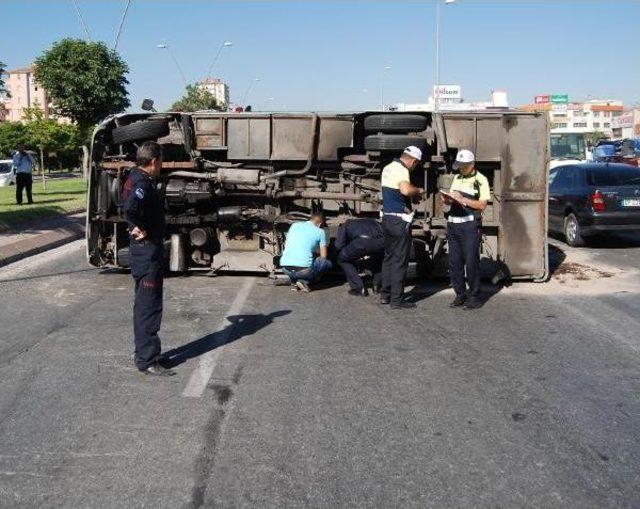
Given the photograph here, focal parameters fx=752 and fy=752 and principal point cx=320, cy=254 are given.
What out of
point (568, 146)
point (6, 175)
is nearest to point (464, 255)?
point (568, 146)

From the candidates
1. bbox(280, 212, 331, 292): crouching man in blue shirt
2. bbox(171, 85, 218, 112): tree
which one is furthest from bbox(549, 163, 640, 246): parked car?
bbox(171, 85, 218, 112): tree

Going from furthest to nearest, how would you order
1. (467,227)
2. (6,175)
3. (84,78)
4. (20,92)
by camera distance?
(20,92) < (6,175) < (84,78) < (467,227)

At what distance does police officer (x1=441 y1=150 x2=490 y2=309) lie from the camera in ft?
27.1

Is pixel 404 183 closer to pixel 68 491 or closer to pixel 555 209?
pixel 68 491

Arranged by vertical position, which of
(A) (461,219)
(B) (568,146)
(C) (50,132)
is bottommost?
(A) (461,219)

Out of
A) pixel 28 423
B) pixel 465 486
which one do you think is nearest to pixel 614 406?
pixel 465 486

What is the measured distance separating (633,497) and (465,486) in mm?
807

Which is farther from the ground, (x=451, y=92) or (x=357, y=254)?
(x=451, y=92)

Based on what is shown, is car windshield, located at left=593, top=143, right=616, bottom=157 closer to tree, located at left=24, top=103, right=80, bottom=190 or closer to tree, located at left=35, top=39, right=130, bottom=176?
tree, located at left=35, top=39, right=130, bottom=176

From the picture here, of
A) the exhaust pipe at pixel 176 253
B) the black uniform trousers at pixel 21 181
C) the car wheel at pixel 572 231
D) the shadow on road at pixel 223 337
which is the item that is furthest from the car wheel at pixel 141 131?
the black uniform trousers at pixel 21 181

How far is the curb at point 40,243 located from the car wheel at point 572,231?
9525 millimetres

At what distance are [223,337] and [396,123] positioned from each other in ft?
12.7

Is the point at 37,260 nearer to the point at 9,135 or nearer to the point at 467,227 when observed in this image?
the point at 467,227

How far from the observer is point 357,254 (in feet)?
29.8
